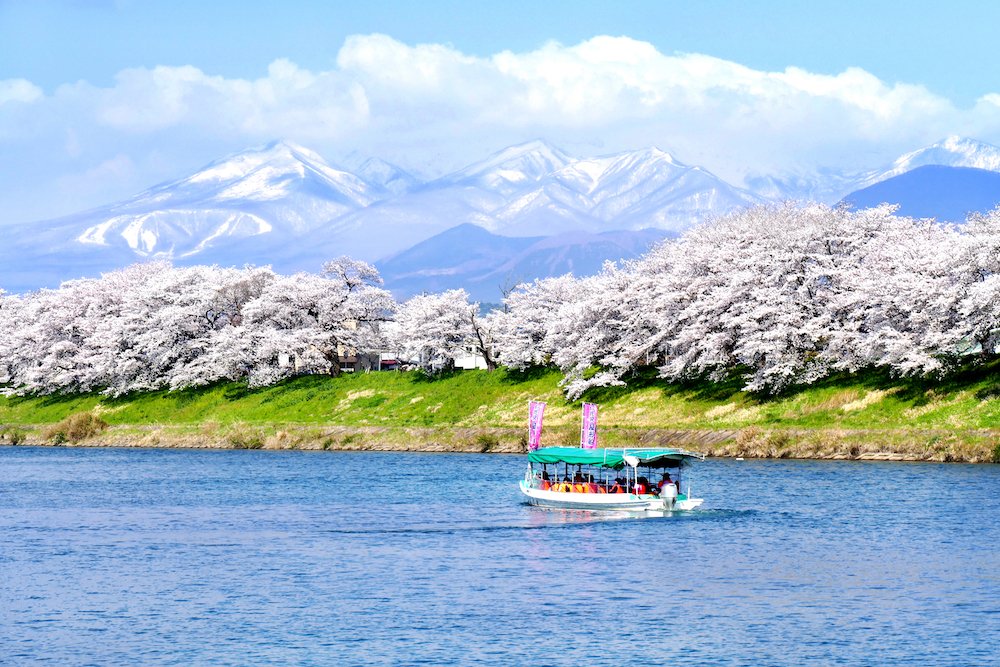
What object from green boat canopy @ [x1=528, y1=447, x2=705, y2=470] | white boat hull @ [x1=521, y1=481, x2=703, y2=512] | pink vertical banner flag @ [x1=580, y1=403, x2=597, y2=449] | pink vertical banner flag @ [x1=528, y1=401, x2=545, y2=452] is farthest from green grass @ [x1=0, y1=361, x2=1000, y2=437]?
white boat hull @ [x1=521, y1=481, x2=703, y2=512]

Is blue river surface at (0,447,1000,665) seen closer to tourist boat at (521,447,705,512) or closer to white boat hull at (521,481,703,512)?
white boat hull at (521,481,703,512)

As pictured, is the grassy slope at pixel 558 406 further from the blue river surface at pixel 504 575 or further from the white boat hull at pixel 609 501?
the white boat hull at pixel 609 501

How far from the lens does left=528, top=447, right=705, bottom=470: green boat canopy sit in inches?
2320

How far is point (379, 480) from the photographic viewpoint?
2995 inches

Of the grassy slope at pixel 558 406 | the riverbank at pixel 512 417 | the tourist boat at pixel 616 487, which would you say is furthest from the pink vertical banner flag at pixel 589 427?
the grassy slope at pixel 558 406

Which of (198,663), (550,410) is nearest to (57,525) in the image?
(198,663)

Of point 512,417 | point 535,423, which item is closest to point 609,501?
point 535,423

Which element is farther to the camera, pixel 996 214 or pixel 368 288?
pixel 368 288

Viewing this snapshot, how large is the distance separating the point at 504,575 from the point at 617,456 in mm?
17586

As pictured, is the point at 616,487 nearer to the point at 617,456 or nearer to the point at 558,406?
the point at 617,456

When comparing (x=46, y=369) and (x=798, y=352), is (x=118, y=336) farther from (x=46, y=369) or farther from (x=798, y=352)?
(x=798, y=352)

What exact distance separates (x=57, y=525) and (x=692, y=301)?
59.0 meters

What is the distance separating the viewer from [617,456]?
197 feet

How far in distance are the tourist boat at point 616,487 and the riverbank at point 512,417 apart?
20256 millimetres
